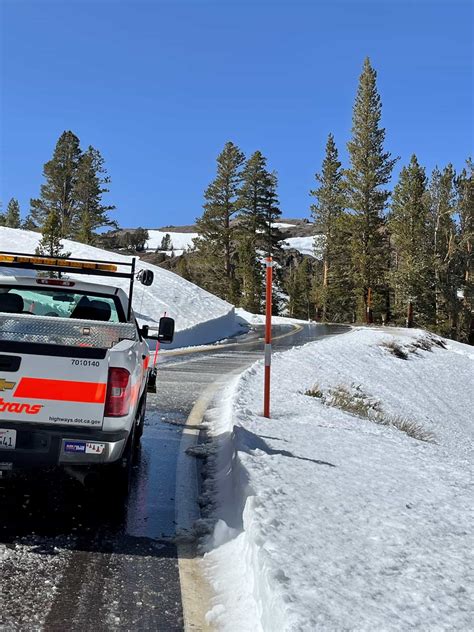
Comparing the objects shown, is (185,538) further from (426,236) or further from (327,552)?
(426,236)

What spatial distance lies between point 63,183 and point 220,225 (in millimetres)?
16003

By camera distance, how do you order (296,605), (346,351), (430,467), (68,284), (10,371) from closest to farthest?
(296,605), (10,371), (68,284), (430,467), (346,351)

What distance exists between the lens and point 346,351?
2153 centimetres

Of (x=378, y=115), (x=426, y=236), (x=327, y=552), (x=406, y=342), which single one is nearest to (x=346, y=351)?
(x=406, y=342)

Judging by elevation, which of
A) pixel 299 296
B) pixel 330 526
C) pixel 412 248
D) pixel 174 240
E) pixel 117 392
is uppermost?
pixel 174 240

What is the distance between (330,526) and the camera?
4.13 meters

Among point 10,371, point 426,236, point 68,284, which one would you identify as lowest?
point 10,371

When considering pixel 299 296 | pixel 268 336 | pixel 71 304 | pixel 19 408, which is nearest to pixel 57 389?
pixel 19 408

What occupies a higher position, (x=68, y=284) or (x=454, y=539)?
(x=68, y=284)

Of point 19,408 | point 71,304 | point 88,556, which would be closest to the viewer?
point 88,556

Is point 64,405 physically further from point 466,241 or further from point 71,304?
point 466,241

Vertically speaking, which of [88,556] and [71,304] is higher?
[71,304]

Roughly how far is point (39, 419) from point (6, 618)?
54.0 inches

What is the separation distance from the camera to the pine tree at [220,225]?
5875cm
